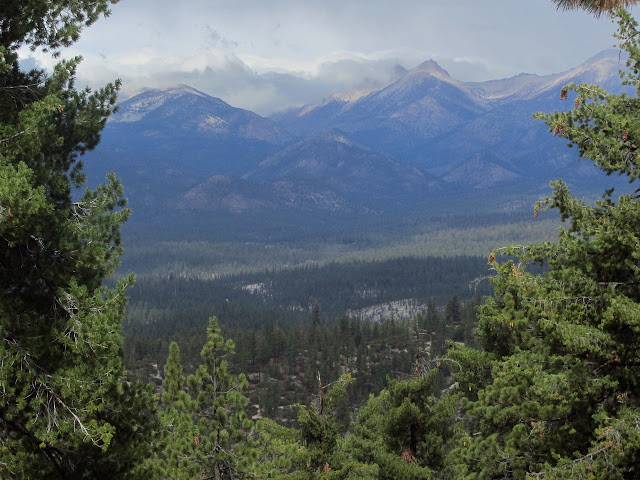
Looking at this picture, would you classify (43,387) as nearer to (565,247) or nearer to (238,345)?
(565,247)

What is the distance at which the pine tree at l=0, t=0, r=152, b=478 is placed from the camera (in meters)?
10.1

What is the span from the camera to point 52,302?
11.5m

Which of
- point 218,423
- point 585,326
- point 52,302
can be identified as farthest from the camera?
point 218,423

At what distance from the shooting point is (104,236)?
1278cm

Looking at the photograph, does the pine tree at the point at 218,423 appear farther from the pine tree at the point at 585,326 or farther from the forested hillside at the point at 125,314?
the pine tree at the point at 585,326

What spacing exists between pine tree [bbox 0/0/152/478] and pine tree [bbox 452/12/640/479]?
318 inches

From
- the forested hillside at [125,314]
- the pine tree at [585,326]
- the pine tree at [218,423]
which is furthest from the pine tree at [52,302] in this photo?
the pine tree at [585,326]

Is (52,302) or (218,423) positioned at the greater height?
(52,302)

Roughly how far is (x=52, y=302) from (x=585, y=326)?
35.0ft

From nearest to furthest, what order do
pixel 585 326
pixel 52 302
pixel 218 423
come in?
pixel 585 326 < pixel 52 302 < pixel 218 423

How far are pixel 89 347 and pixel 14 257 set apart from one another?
2.45 m

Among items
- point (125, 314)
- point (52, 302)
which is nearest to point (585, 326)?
point (125, 314)

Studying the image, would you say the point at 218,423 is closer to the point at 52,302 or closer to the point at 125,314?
the point at 125,314

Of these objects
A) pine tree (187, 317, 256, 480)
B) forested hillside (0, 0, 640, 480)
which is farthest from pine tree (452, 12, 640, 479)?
pine tree (187, 317, 256, 480)
